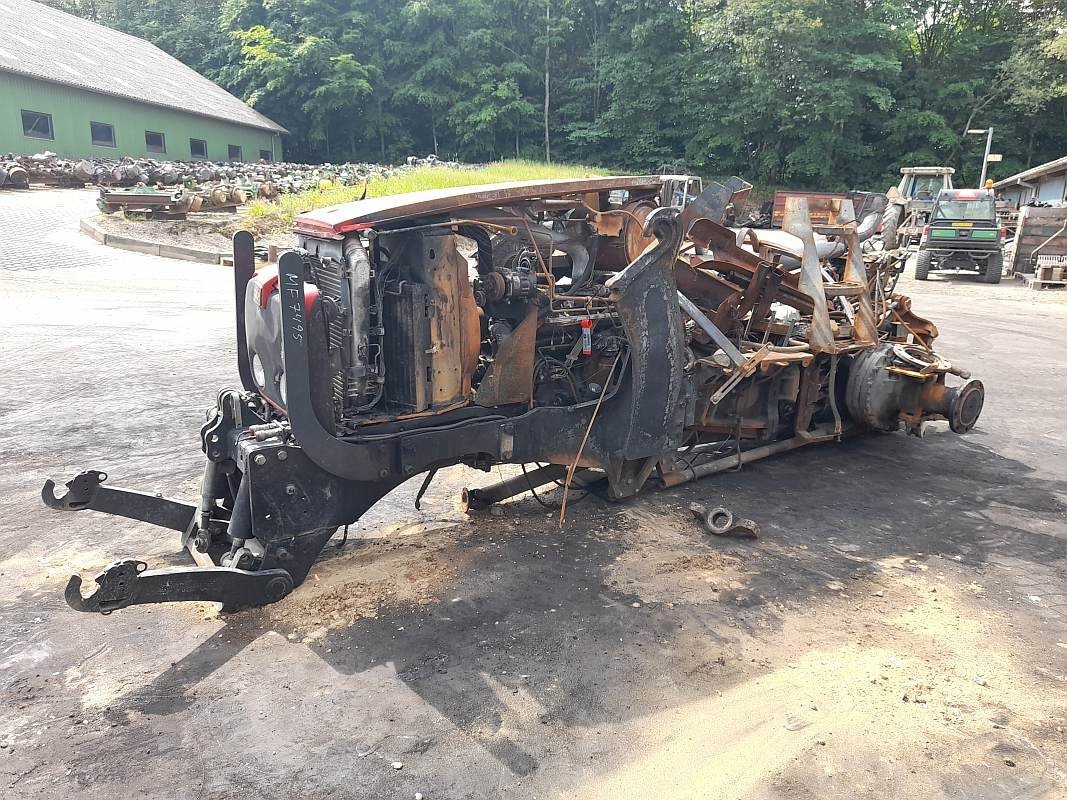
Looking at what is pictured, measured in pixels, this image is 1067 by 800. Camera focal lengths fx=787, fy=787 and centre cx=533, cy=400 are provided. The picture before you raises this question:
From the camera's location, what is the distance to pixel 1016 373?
9031mm

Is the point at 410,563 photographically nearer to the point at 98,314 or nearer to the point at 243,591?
the point at 243,591

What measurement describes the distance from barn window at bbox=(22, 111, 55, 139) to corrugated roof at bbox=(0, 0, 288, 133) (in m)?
1.26

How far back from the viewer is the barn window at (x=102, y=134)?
28.7 metres

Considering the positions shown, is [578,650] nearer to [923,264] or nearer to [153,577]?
[153,577]

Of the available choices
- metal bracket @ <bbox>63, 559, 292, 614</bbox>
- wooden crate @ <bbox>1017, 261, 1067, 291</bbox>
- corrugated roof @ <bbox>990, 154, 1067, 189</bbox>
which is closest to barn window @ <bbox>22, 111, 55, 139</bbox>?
metal bracket @ <bbox>63, 559, 292, 614</bbox>

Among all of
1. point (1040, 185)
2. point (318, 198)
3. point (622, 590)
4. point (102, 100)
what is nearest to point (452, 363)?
point (622, 590)

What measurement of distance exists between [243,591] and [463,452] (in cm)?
119

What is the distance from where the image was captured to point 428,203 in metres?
3.59

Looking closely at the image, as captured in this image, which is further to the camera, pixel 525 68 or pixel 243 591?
pixel 525 68

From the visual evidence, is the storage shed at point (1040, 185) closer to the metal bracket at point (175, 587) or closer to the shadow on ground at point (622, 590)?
the shadow on ground at point (622, 590)

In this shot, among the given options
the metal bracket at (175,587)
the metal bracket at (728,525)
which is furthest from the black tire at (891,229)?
the metal bracket at (175,587)

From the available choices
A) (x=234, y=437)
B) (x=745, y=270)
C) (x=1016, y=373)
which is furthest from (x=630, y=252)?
(x=1016, y=373)

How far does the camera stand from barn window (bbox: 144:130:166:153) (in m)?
30.9

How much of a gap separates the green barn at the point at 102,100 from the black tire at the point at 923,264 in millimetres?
26793
